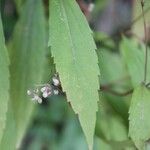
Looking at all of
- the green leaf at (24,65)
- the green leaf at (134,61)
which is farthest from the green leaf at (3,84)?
the green leaf at (134,61)

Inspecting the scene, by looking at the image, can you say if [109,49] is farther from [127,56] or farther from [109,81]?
[127,56]

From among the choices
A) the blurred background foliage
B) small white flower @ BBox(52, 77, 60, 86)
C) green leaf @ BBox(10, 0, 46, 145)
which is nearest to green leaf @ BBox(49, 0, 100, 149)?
small white flower @ BBox(52, 77, 60, 86)

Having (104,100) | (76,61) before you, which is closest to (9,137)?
(76,61)

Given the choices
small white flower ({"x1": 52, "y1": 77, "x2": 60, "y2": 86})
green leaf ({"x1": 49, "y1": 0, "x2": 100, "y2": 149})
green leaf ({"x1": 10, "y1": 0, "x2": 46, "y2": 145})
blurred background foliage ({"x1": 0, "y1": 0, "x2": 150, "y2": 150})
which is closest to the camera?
green leaf ({"x1": 49, "y1": 0, "x2": 100, "y2": 149})

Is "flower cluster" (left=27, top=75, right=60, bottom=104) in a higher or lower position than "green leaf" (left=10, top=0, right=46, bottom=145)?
higher

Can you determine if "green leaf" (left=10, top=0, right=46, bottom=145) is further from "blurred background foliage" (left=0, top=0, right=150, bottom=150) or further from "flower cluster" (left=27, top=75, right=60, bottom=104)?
"flower cluster" (left=27, top=75, right=60, bottom=104)
